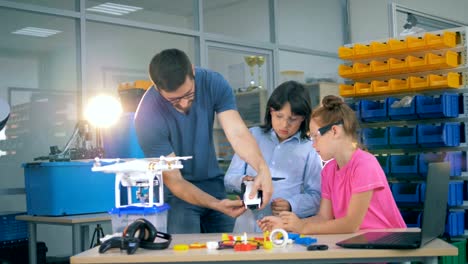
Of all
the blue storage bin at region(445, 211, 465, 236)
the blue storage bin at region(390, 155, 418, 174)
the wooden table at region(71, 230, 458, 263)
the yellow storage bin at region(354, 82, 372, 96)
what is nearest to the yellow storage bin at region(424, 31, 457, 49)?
the yellow storage bin at region(354, 82, 372, 96)

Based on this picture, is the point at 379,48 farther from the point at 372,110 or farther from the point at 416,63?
the point at 372,110

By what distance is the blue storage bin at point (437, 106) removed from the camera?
469 cm

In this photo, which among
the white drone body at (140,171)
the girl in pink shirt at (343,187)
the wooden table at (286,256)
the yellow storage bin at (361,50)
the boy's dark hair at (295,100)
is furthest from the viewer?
the yellow storage bin at (361,50)

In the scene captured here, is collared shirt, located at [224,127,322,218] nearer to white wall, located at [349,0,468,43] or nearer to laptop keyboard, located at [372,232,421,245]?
laptop keyboard, located at [372,232,421,245]

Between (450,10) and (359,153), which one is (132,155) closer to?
(359,153)

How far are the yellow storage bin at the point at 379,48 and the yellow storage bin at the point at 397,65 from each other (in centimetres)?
9

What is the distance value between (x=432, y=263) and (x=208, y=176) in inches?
43.6

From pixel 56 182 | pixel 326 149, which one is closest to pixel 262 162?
pixel 326 149

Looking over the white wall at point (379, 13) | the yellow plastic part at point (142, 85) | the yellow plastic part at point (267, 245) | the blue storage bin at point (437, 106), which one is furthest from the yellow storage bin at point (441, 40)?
the yellow plastic part at point (267, 245)

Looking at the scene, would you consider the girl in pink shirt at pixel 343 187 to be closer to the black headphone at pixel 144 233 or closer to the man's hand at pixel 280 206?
the man's hand at pixel 280 206


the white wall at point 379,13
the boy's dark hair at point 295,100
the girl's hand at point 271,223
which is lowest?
the girl's hand at point 271,223

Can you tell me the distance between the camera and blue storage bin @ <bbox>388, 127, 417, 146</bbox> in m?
4.91

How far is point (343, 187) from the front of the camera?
250 cm

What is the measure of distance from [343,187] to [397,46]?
275cm
